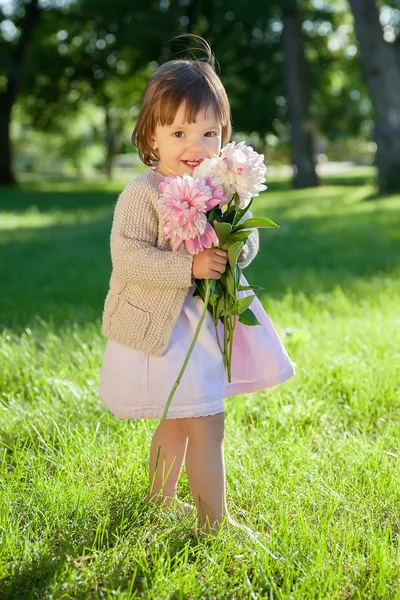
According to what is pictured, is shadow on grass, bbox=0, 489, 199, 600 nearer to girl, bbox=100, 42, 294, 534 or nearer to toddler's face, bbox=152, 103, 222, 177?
girl, bbox=100, 42, 294, 534

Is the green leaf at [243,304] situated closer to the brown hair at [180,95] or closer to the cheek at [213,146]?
the cheek at [213,146]

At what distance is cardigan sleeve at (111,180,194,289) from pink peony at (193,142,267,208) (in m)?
0.25

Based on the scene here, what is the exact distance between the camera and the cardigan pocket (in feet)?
8.04

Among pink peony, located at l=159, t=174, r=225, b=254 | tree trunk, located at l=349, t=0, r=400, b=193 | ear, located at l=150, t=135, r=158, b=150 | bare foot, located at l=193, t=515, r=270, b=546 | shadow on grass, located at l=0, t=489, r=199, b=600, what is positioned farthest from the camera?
tree trunk, located at l=349, t=0, r=400, b=193

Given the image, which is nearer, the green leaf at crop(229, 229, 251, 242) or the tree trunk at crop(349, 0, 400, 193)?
the green leaf at crop(229, 229, 251, 242)

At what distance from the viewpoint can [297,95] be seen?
21.9 metres

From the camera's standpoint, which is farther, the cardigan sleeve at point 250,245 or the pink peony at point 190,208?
the cardigan sleeve at point 250,245

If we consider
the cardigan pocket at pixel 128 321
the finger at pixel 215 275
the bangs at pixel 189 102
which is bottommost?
the cardigan pocket at pixel 128 321

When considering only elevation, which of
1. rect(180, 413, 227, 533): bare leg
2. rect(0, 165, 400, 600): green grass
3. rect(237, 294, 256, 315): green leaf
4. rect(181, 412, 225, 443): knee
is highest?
rect(237, 294, 256, 315): green leaf

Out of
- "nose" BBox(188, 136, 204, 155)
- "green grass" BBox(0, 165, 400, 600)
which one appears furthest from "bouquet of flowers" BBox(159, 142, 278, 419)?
"green grass" BBox(0, 165, 400, 600)

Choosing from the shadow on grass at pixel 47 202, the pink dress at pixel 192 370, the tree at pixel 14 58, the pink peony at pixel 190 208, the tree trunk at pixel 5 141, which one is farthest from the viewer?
the tree trunk at pixel 5 141

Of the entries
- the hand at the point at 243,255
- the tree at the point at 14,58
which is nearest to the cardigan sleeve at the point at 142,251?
the hand at the point at 243,255

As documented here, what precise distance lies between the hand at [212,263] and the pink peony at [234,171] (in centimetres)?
18

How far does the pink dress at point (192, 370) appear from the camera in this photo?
2416 mm
